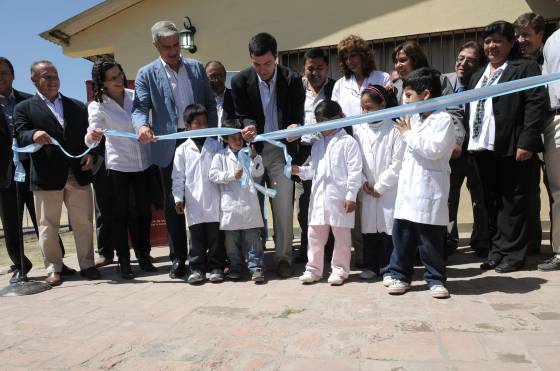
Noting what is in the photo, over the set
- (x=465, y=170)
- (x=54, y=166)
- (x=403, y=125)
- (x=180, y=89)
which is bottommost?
(x=465, y=170)

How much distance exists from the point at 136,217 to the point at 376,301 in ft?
8.21

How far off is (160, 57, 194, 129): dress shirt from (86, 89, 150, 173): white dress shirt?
0.50 metres

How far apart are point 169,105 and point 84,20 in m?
4.40

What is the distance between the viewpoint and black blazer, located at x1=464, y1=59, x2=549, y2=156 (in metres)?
3.79

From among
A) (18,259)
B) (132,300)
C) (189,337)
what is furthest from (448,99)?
(18,259)

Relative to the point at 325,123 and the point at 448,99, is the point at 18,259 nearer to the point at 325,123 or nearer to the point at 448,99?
the point at 325,123

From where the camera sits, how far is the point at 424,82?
11.5 feet

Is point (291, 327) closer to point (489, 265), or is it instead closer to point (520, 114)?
point (489, 265)

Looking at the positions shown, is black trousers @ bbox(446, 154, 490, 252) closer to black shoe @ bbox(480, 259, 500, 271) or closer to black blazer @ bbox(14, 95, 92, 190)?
black shoe @ bbox(480, 259, 500, 271)

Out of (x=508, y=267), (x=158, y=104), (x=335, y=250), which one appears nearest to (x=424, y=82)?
(x=335, y=250)

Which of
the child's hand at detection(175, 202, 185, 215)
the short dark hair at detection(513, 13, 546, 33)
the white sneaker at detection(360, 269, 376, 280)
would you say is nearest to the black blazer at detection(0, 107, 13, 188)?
the child's hand at detection(175, 202, 185, 215)

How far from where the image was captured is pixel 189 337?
2.79 metres

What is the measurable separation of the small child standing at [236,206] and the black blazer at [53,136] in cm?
140

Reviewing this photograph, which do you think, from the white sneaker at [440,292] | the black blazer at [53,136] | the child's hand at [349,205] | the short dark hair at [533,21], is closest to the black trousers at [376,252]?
the child's hand at [349,205]
